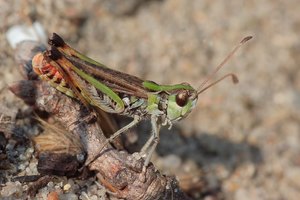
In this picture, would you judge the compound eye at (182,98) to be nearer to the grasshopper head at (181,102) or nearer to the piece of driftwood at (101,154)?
the grasshopper head at (181,102)

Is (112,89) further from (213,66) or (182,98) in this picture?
(213,66)

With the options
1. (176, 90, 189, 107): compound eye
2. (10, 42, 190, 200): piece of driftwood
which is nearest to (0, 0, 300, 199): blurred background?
(10, 42, 190, 200): piece of driftwood

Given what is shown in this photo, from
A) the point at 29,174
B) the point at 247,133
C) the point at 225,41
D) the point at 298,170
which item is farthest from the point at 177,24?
the point at 29,174

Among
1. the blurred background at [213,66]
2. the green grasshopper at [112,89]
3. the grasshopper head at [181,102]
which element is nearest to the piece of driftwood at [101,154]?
the green grasshopper at [112,89]

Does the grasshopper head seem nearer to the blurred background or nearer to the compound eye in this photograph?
the compound eye

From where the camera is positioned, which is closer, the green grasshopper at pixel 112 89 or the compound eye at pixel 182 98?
the green grasshopper at pixel 112 89

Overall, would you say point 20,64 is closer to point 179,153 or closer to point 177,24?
point 179,153
